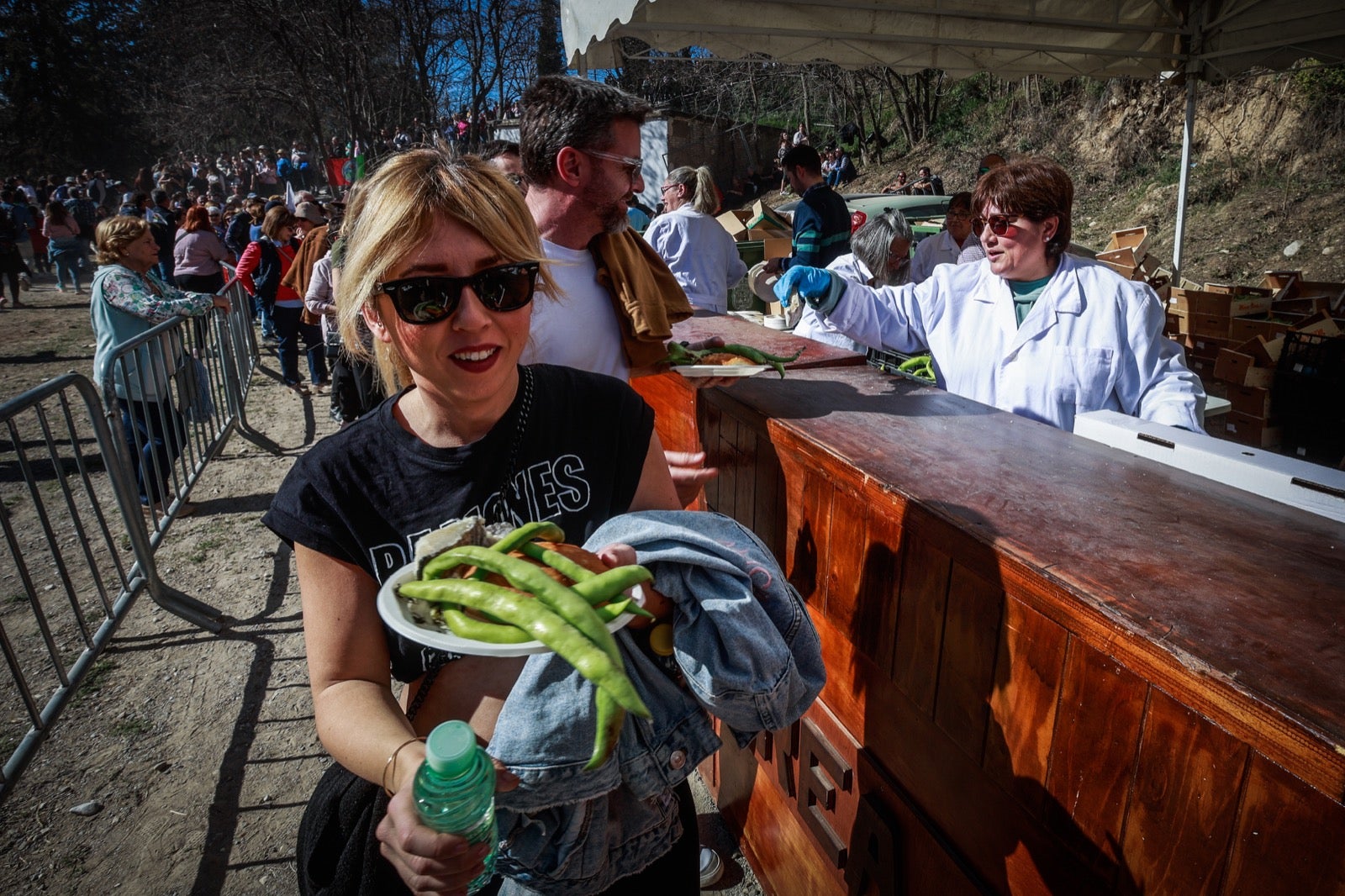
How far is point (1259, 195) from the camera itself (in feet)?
50.7

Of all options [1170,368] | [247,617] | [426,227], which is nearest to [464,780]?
[426,227]

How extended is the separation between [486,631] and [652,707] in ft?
1.30

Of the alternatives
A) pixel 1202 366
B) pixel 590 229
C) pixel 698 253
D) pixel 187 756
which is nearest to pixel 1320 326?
pixel 1202 366

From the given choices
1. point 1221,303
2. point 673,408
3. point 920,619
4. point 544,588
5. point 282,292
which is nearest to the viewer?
point 544,588

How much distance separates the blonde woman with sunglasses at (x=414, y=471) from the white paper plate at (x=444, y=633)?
0.50 ft

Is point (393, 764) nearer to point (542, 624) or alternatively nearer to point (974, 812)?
point (542, 624)

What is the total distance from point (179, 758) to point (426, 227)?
10.8 feet

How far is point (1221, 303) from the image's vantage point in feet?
22.6

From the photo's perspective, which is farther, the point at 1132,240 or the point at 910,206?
the point at 910,206

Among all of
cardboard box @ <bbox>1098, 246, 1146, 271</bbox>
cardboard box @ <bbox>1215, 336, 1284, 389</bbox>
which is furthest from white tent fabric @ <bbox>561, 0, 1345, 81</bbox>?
cardboard box @ <bbox>1215, 336, 1284, 389</bbox>

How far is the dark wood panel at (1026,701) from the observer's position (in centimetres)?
128

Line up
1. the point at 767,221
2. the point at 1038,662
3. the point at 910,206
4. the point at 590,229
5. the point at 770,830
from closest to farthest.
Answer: the point at 1038,662 → the point at 770,830 → the point at 590,229 → the point at 767,221 → the point at 910,206

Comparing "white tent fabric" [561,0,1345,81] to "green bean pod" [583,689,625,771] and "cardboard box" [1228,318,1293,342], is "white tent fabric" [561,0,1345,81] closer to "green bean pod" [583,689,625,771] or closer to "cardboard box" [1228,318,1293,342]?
"cardboard box" [1228,318,1293,342]

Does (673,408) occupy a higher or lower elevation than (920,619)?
higher
